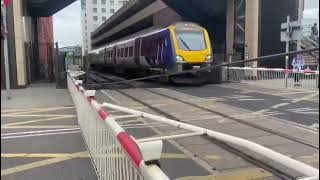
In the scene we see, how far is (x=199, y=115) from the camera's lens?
37.0 feet

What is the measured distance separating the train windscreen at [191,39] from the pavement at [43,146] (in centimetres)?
937

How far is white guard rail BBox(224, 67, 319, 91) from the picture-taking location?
18.5 meters

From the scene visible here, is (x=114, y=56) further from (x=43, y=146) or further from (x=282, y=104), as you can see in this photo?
(x=43, y=146)

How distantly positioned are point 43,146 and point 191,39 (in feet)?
50.8

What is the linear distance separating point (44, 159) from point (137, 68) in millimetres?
21003

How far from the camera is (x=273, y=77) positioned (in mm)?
22453

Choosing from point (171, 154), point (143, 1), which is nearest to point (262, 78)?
point (171, 154)

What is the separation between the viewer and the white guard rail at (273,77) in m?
18.5

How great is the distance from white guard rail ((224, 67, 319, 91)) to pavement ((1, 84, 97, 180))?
31.1 feet

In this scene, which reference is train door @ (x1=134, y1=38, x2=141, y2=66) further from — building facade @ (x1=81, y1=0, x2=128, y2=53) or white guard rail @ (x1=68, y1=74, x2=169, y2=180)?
building facade @ (x1=81, y1=0, x2=128, y2=53)

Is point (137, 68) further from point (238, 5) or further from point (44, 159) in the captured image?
point (44, 159)

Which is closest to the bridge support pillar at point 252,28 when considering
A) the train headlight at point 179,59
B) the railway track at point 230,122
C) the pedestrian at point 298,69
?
the pedestrian at point 298,69

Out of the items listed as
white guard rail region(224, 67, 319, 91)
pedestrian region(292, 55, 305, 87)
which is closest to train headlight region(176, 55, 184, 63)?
white guard rail region(224, 67, 319, 91)

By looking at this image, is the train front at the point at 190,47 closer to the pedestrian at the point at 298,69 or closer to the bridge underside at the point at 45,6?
the pedestrian at the point at 298,69
